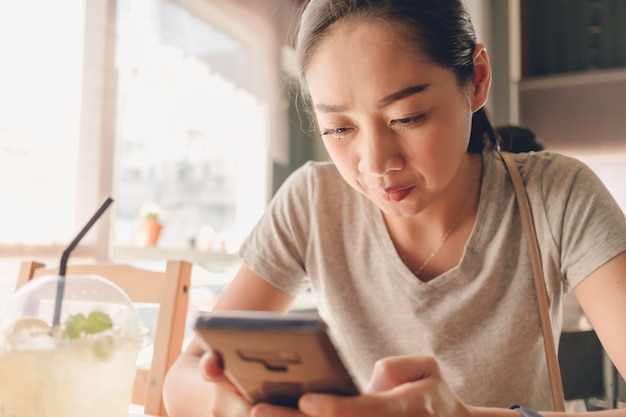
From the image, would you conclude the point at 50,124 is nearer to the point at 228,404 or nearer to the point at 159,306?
the point at 159,306

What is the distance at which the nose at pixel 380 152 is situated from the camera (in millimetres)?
856

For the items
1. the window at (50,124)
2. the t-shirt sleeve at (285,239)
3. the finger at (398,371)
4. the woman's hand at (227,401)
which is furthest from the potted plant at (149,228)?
the finger at (398,371)

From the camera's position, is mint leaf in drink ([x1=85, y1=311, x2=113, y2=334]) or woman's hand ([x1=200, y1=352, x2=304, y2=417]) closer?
woman's hand ([x1=200, y1=352, x2=304, y2=417])

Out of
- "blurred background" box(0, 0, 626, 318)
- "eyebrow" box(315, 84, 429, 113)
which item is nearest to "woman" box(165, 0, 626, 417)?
"eyebrow" box(315, 84, 429, 113)

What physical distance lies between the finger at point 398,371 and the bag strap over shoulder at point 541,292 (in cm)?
47

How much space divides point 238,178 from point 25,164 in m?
1.66

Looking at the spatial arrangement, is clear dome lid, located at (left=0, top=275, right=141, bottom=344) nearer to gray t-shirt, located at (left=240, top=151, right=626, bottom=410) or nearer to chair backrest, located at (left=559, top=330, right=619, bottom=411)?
gray t-shirt, located at (left=240, top=151, right=626, bottom=410)

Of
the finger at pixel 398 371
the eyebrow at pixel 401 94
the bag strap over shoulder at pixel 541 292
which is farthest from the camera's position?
the bag strap over shoulder at pixel 541 292

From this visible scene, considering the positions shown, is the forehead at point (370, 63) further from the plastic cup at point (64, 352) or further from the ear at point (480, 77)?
the plastic cup at point (64, 352)

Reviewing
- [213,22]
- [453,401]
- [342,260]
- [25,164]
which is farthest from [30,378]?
[213,22]

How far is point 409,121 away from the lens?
2.80 feet

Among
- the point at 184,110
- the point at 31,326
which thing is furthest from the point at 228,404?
the point at 184,110

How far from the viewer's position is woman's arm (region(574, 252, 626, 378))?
2.86 ft

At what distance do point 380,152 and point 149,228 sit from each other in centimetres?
182
